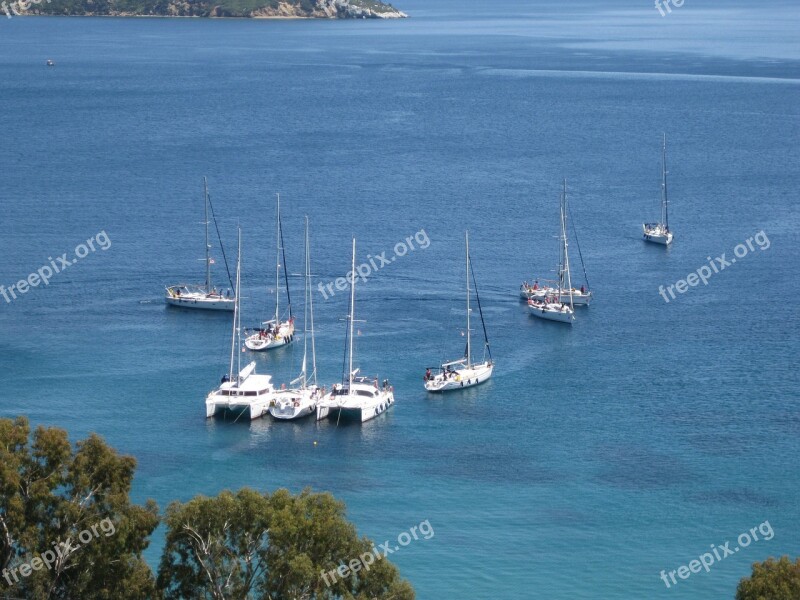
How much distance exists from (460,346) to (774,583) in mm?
50339

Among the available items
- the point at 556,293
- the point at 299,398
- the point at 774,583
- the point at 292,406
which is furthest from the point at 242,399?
the point at 774,583

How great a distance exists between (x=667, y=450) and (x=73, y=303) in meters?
46.9

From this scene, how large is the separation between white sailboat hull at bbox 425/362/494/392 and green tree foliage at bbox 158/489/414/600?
38.5 m

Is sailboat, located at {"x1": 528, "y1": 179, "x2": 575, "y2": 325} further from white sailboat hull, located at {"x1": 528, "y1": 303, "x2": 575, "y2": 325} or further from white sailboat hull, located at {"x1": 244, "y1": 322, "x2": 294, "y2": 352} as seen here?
white sailboat hull, located at {"x1": 244, "y1": 322, "x2": 294, "y2": 352}

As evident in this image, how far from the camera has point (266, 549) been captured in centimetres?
4494

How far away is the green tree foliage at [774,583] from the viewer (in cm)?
4075

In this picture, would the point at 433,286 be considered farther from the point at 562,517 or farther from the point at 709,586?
the point at 709,586

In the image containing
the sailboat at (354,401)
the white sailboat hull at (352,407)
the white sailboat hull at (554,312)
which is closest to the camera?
the white sailboat hull at (352,407)

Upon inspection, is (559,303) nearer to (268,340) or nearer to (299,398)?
(268,340)

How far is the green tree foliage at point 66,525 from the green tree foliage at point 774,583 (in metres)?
19.3

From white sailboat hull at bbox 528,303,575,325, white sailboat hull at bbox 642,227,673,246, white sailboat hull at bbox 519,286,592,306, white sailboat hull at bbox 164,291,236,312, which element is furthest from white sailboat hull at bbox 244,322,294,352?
white sailboat hull at bbox 642,227,673,246

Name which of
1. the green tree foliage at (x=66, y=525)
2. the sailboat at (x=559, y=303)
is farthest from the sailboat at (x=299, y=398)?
the green tree foliage at (x=66, y=525)

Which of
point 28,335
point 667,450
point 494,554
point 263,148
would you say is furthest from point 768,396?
point 263,148

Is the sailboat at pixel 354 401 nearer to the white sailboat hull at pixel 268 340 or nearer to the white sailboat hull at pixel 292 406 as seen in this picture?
the white sailboat hull at pixel 292 406
